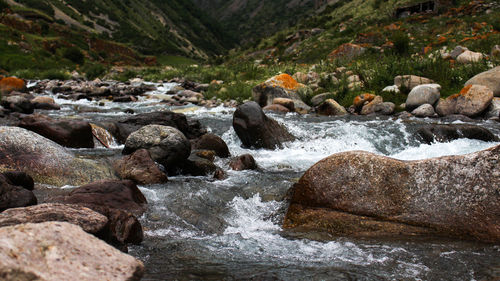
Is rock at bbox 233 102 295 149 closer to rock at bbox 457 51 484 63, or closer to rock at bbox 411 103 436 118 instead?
rock at bbox 411 103 436 118

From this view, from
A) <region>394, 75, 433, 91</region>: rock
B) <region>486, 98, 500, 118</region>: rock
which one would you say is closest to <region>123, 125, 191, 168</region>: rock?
<region>486, 98, 500, 118</region>: rock

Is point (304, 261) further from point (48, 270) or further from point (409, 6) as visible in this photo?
point (409, 6)

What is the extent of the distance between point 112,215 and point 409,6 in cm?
3949

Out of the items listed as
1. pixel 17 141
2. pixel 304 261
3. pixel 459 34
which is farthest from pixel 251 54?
pixel 304 261

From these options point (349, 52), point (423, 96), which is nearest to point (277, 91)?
point (423, 96)

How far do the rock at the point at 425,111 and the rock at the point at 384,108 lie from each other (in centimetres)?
83

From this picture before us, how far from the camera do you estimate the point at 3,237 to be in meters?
2.16

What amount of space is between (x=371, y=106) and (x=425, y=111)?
1888mm

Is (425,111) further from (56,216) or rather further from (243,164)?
(56,216)

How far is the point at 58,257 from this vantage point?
218 centimetres

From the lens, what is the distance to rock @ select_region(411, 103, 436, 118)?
12398 millimetres

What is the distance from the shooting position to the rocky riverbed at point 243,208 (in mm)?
3377

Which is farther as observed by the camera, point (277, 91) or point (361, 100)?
point (277, 91)

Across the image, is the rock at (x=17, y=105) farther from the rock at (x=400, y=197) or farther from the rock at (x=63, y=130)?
the rock at (x=400, y=197)
